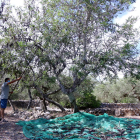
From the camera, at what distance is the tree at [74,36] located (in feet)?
22.9

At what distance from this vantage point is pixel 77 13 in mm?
7500

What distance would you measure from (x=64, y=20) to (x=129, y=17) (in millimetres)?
3085

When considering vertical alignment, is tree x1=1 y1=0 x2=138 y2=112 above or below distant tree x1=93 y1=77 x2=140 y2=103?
above

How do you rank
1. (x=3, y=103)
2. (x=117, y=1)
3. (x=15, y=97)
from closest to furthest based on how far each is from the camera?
(x=3, y=103) → (x=117, y=1) → (x=15, y=97)

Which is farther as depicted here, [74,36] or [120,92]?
[120,92]

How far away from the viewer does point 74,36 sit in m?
8.06

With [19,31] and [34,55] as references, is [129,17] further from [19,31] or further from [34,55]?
[19,31]

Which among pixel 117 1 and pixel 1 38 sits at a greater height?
pixel 117 1

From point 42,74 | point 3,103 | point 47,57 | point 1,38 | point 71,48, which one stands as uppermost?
point 1,38

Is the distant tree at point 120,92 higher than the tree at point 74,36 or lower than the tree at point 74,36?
lower

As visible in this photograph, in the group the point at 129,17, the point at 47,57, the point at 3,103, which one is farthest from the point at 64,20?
the point at 3,103

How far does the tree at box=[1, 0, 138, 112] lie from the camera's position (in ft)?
22.9

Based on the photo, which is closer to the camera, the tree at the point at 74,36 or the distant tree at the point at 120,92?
the tree at the point at 74,36

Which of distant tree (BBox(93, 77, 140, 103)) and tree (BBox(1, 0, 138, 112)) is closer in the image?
tree (BBox(1, 0, 138, 112))
